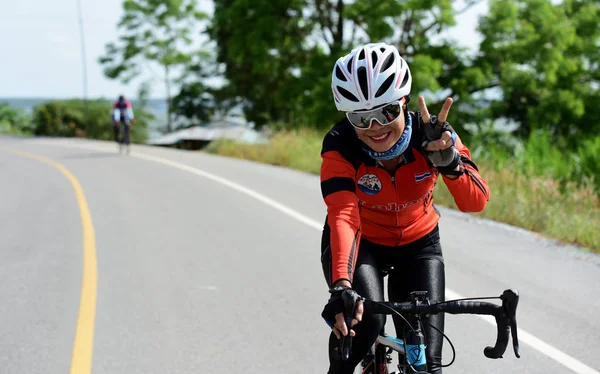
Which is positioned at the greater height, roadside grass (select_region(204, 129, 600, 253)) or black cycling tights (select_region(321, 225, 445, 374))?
black cycling tights (select_region(321, 225, 445, 374))

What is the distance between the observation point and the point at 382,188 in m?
3.40

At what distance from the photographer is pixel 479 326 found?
18.9 ft

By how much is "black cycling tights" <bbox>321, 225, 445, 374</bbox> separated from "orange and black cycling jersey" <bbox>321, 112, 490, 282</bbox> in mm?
56

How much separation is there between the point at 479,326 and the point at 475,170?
2.88 m

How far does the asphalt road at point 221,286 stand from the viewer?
202 inches

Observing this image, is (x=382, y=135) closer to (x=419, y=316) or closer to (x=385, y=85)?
(x=385, y=85)

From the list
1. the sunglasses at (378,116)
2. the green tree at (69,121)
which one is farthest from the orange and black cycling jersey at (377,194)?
the green tree at (69,121)

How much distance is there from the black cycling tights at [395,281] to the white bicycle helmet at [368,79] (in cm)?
71

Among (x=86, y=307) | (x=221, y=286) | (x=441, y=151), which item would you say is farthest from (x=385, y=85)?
(x=221, y=286)

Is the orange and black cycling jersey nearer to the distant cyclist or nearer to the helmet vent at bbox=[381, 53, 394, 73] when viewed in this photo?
the helmet vent at bbox=[381, 53, 394, 73]

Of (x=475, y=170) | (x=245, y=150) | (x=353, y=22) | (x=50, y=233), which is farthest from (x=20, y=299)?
(x=353, y=22)

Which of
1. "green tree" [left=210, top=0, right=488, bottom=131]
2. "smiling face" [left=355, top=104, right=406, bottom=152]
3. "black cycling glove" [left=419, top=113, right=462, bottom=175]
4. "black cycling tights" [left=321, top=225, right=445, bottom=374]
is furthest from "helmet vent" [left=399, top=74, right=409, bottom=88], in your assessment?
"green tree" [left=210, top=0, right=488, bottom=131]

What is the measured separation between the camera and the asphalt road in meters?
5.13

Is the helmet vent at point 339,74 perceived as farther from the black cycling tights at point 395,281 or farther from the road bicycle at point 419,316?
the road bicycle at point 419,316
